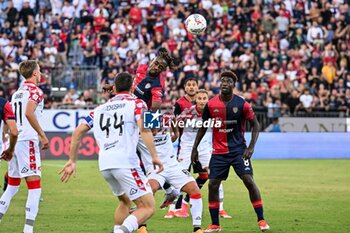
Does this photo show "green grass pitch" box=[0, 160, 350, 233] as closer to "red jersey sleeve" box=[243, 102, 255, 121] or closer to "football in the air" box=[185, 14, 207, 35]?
"red jersey sleeve" box=[243, 102, 255, 121]

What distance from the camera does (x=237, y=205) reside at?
17.5 metres

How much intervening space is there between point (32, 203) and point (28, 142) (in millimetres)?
931

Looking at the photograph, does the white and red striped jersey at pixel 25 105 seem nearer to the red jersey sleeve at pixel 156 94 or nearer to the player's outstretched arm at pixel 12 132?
the player's outstretched arm at pixel 12 132

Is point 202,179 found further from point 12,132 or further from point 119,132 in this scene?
point 119,132

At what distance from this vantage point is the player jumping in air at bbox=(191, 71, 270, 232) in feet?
45.2

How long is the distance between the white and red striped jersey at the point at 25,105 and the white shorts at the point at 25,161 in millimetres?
119

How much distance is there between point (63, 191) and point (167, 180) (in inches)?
270

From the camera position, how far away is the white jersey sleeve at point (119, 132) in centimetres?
1061

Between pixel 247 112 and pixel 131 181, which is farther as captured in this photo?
pixel 247 112

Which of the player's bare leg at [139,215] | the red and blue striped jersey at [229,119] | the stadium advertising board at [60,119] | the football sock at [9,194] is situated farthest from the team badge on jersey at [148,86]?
the stadium advertising board at [60,119]

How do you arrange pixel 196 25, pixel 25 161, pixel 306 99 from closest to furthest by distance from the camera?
pixel 25 161 < pixel 196 25 < pixel 306 99

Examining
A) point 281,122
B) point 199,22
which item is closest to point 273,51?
point 281,122

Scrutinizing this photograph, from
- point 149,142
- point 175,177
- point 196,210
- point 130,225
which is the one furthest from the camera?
point 175,177

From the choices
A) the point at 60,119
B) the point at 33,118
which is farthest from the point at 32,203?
the point at 60,119
